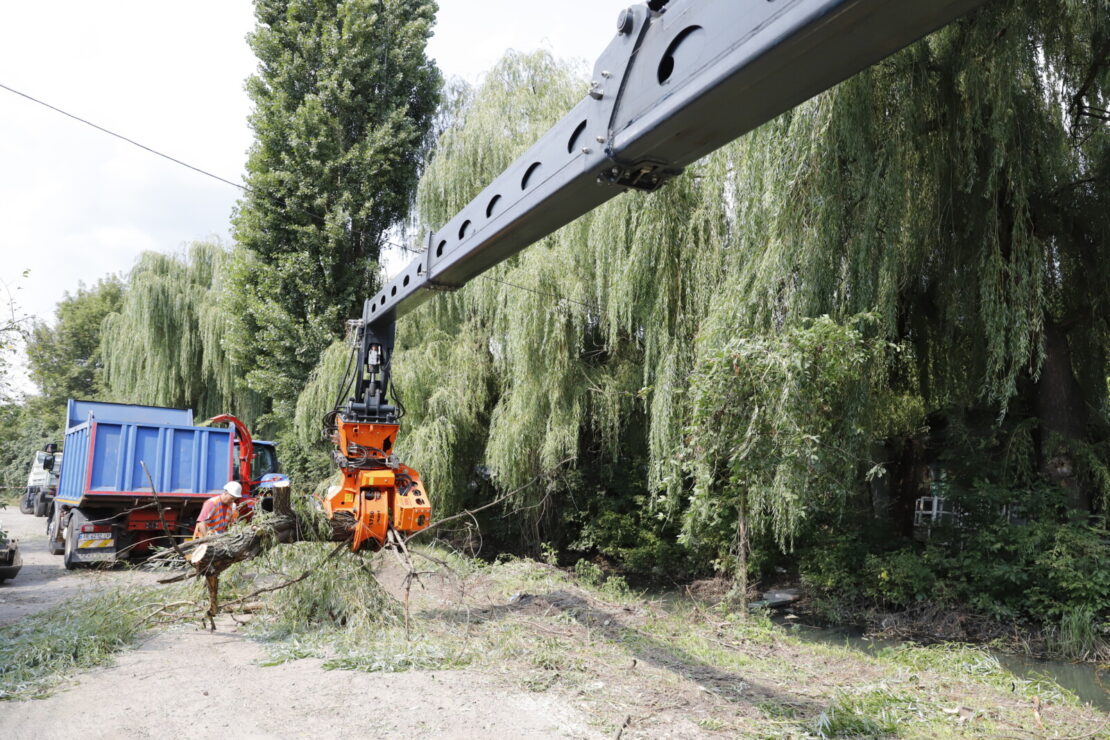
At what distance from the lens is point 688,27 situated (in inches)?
99.3

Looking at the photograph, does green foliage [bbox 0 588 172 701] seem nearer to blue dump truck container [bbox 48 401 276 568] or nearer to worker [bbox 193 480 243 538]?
worker [bbox 193 480 243 538]

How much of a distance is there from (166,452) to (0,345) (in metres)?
2.29

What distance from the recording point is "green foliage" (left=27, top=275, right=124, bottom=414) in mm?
29844

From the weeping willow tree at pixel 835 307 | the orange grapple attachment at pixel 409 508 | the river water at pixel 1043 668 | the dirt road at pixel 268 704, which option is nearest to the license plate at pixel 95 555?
the weeping willow tree at pixel 835 307

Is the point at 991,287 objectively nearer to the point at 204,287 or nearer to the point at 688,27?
the point at 688,27

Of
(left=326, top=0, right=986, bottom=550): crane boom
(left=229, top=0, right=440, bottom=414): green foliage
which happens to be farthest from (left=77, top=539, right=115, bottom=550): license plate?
(left=326, top=0, right=986, bottom=550): crane boom

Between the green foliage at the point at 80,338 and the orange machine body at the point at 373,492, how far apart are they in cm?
2751

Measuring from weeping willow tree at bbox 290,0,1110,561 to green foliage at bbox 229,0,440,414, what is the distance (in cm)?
374

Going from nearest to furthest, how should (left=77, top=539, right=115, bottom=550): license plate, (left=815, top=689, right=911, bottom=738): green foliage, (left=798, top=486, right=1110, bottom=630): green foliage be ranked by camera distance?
(left=815, top=689, right=911, bottom=738): green foliage, (left=798, top=486, right=1110, bottom=630): green foliage, (left=77, top=539, right=115, bottom=550): license plate

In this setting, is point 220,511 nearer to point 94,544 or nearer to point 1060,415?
point 94,544

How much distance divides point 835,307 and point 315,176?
10.7 m

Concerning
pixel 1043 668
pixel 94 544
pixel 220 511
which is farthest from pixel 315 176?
pixel 1043 668

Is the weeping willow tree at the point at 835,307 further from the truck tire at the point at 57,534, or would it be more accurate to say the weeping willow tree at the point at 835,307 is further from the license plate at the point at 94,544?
the truck tire at the point at 57,534

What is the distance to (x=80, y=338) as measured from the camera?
104 feet
